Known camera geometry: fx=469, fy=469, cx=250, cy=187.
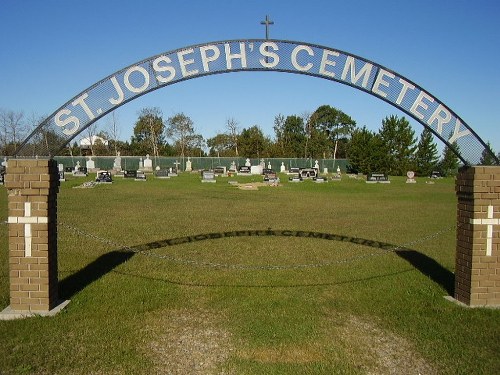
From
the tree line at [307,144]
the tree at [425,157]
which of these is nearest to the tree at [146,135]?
the tree line at [307,144]

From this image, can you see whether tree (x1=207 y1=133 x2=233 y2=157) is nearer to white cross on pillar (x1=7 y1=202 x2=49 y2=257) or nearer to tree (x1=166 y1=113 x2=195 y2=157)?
tree (x1=166 y1=113 x2=195 y2=157)

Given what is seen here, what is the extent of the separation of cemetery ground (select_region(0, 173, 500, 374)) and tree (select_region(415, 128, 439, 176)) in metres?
61.6

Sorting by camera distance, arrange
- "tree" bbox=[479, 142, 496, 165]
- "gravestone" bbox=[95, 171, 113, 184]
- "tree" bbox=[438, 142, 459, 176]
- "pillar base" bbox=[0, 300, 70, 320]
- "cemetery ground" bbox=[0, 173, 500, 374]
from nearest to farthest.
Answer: "cemetery ground" bbox=[0, 173, 500, 374], "pillar base" bbox=[0, 300, 70, 320], "tree" bbox=[479, 142, 496, 165], "gravestone" bbox=[95, 171, 113, 184], "tree" bbox=[438, 142, 459, 176]

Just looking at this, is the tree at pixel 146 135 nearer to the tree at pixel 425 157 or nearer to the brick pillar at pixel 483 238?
the tree at pixel 425 157

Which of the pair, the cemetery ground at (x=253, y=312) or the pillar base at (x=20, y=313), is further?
the pillar base at (x=20, y=313)

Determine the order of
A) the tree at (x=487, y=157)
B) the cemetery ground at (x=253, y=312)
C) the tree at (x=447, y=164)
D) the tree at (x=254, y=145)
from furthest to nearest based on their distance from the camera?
the tree at (x=254, y=145)
the tree at (x=447, y=164)
the tree at (x=487, y=157)
the cemetery ground at (x=253, y=312)

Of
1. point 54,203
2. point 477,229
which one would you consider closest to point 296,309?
point 477,229

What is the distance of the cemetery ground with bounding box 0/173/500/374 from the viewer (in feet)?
15.3

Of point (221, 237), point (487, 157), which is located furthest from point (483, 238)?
point (221, 237)

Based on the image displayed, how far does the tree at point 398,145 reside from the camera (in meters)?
70.3

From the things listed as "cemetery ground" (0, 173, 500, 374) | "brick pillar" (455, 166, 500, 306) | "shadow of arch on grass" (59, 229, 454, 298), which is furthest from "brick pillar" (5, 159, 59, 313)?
"brick pillar" (455, 166, 500, 306)

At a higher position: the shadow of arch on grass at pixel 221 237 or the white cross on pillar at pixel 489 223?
the white cross on pillar at pixel 489 223

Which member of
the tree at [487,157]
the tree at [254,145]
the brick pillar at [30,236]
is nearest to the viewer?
the brick pillar at [30,236]

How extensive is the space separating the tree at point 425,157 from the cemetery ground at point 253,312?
61.6 metres
